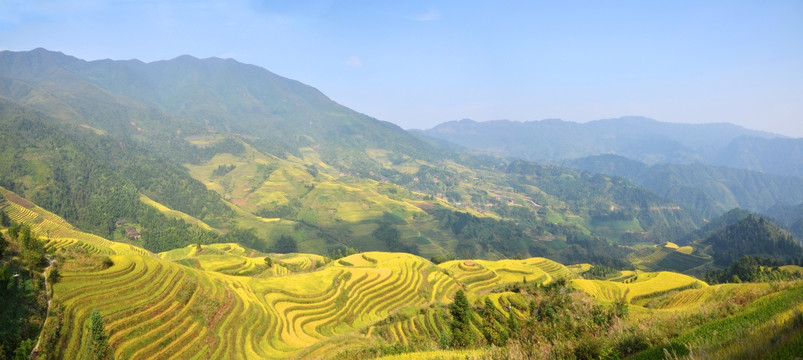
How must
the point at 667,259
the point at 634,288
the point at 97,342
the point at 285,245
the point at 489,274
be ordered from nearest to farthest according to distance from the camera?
the point at 97,342, the point at 634,288, the point at 489,274, the point at 285,245, the point at 667,259

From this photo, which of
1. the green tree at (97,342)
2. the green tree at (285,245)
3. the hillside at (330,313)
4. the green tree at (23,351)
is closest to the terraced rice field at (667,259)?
the hillside at (330,313)

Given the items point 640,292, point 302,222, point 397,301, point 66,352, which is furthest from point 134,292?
point 302,222

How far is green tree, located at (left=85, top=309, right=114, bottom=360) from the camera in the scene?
2803 cm

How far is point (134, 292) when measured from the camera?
36.4 m

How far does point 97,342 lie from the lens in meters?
28.3

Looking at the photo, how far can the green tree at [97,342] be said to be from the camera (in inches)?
1104

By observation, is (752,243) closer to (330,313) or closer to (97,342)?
(330,313)

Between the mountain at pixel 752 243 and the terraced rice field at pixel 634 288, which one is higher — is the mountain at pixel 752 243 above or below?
below

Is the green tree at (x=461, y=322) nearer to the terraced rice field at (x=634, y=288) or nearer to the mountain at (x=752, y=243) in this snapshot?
the terraced rice field at (x=634, y=288)

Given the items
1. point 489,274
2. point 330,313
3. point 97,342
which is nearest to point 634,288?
point 489,274

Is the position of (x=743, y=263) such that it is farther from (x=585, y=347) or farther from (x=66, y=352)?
(x=66, y=352)

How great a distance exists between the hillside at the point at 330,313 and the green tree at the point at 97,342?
339 millimetres

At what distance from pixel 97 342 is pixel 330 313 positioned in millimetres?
29474

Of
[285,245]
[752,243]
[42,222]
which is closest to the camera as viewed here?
[42,222]
